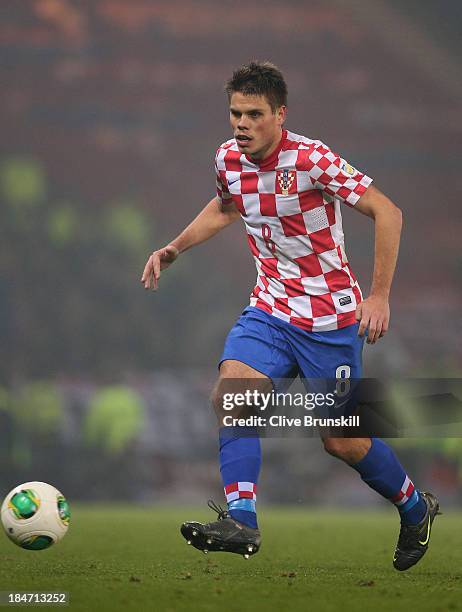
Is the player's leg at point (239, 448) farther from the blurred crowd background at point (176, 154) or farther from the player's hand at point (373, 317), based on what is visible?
the blurred crowd background at point (176, 154)

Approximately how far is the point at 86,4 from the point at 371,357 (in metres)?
6.53

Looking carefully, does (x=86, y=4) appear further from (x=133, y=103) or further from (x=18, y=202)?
(x=18, y=202)

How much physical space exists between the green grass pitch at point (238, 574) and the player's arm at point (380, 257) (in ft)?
3.30

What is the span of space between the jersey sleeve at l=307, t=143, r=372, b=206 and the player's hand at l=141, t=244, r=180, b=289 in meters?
0.76

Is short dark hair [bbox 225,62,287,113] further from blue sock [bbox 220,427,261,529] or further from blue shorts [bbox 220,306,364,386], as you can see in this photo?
blue sock [bbox 220,427,261,529]

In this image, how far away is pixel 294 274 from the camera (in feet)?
15.1

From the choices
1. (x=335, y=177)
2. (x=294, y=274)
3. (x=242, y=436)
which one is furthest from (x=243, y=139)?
(x=242, y=436)

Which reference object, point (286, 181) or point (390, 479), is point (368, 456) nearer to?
point (390, 479)

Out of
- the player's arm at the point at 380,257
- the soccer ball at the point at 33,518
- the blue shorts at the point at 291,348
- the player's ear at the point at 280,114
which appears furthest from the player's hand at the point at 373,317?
the soccer ball at the point at 33,518

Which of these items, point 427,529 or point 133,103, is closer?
point 427,529

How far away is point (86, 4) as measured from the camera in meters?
15.4

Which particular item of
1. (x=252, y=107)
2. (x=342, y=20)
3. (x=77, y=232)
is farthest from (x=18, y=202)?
(x=252, y=107)

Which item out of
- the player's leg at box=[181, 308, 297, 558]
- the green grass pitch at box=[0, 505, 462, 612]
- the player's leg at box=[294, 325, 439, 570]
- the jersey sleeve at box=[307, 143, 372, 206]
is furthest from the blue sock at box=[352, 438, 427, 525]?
the jersey sleeve at box=[307, 143, 372, 206]

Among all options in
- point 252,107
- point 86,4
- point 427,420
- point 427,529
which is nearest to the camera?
point 252,107
